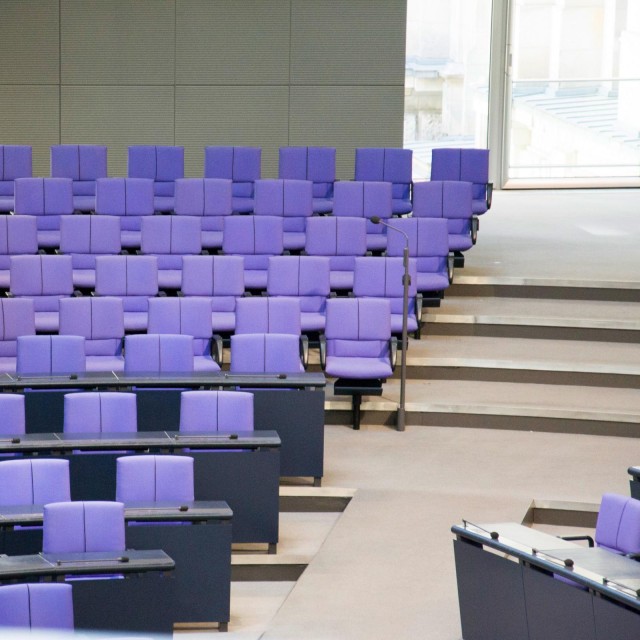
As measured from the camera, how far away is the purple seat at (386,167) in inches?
352

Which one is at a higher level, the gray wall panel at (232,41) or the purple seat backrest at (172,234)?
the gray wall panel at (232,41)

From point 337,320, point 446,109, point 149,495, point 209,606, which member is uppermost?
point 446,109

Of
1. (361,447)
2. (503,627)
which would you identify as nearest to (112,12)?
(361,447)

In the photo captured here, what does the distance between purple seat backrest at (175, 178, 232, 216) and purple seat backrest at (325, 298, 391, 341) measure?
1726 millimetres

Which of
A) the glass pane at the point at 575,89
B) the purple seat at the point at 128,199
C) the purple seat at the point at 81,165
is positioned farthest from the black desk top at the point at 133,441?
the glass pane at the point at 575,89

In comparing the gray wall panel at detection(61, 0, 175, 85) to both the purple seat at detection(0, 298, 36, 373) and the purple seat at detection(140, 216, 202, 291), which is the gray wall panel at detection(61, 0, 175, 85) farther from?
the purple seat at detection(0, 298, 36, 373)

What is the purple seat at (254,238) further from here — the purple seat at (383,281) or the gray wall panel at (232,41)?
the gray wall panel at (232,41)

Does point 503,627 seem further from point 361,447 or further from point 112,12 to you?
point 112,12

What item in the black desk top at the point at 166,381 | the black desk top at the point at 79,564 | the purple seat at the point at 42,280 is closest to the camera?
the black desk top at the point at 79,564

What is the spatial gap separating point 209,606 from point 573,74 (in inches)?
315

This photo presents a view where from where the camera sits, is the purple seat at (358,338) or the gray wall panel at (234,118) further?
the gray wall panel at (234,118)

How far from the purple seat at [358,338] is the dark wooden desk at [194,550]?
203cm

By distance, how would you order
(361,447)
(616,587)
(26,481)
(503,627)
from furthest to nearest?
(361,447) → (26,481) → (503,627) → (616,587)

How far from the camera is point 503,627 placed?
425cm
